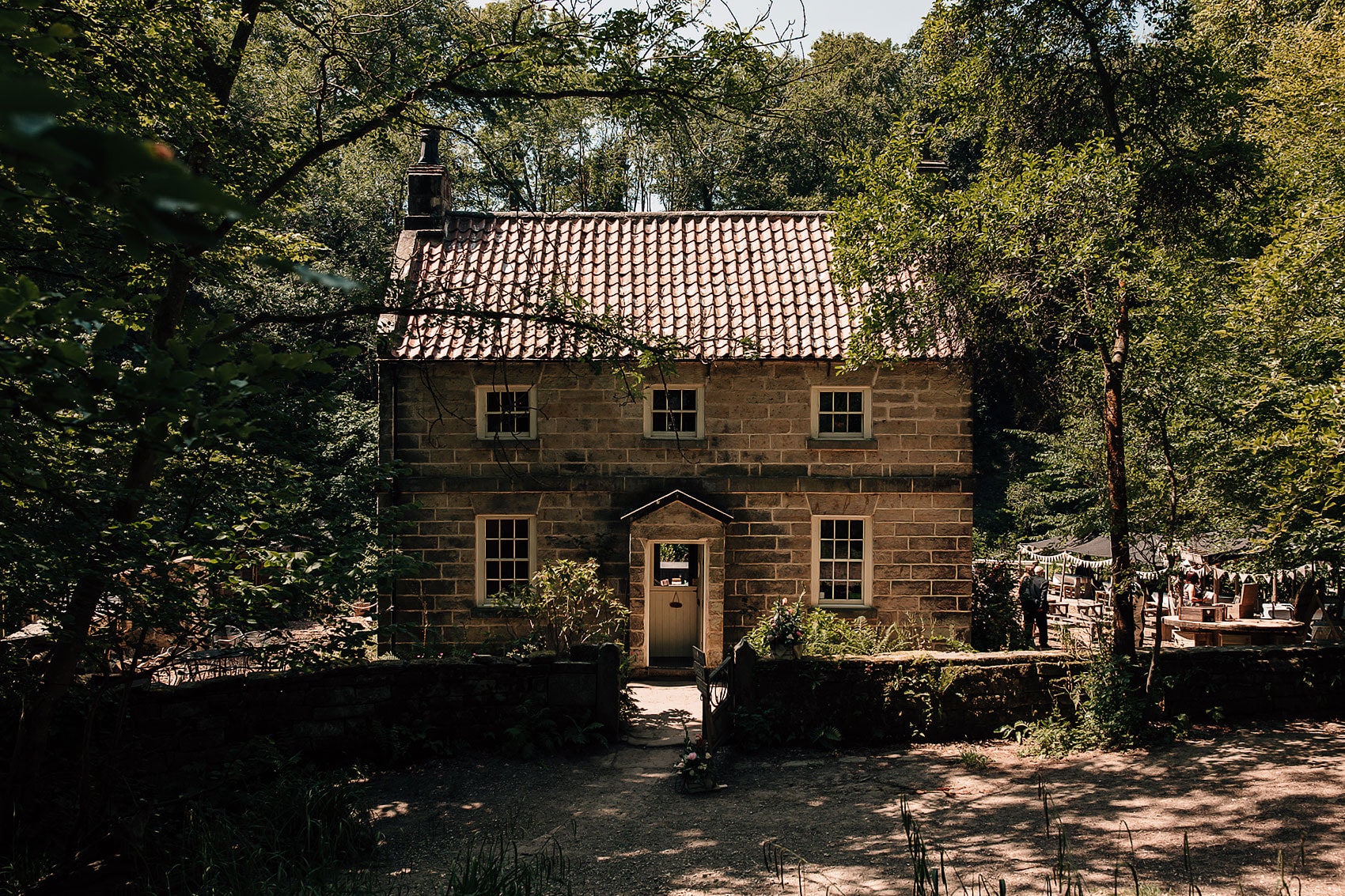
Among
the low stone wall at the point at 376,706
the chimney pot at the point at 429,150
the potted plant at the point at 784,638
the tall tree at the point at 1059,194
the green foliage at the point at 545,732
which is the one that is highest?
the chimney pot at the point at 429,150

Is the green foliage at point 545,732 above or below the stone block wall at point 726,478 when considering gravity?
below

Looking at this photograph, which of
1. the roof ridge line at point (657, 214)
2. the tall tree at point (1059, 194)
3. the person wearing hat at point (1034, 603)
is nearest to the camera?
the tall tree at point (1059, 194)

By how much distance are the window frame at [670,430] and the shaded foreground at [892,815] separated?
5.71 metres

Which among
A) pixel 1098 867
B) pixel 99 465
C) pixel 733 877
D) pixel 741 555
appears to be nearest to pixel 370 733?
pixel 99 465

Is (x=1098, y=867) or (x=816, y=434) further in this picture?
(x=816, y=434)

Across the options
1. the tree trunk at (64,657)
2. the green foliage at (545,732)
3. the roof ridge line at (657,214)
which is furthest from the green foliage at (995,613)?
the tree trunk at (64,657)

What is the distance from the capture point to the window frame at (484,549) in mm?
15485

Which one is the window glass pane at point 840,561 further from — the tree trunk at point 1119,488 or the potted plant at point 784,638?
the tree trunk at point 1119,488

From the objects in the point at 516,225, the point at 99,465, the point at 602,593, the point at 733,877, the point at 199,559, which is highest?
the point at 516,225

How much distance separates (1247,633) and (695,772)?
386 inches

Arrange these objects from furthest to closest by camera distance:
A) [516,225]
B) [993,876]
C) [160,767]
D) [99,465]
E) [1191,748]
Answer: [516,225] → [1191,748] → [160,767] → [99,465] → [993,876]

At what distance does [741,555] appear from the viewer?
15.4 meters

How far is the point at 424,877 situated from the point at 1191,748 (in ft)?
27.7

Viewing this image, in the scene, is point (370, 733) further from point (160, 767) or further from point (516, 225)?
point (516, 225)
